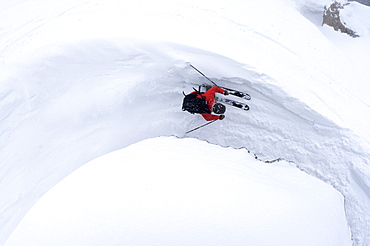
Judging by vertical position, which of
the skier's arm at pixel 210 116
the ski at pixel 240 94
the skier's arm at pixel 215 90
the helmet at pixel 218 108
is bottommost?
the skier's arm at pixel 210 116

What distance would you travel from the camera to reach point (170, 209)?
2.01 metres

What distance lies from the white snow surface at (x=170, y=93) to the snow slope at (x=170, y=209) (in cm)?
34

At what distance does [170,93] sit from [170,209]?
9.86 ft

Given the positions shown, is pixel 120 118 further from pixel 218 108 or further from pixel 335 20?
pixel 335 20

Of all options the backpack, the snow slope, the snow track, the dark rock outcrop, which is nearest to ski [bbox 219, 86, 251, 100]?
the snow track

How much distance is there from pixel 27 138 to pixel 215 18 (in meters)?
3.72

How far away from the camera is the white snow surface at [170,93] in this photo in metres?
3.71

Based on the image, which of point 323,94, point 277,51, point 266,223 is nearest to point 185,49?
point 277,51

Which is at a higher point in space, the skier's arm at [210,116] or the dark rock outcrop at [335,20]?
the dark rock outcrop at [335,20]

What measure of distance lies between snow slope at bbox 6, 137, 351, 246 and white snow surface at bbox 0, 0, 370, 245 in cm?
34

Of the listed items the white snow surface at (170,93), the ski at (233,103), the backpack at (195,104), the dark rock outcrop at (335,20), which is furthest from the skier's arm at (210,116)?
the dark rock outcrop at (335,20)

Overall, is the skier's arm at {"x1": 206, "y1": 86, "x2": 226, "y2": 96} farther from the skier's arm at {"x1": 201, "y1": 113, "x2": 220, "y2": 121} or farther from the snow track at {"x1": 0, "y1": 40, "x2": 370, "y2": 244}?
the skier's arm at {"x1": 201, "y1": 113, "x2": 220, "y2": 121}

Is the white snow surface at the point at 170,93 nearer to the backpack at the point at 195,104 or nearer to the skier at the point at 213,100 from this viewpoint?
the skier at the point at 213,100

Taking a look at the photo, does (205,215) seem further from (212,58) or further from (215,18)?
(215,18)
